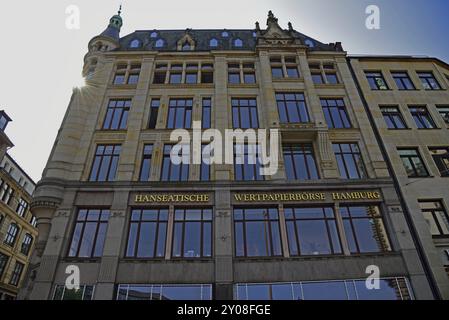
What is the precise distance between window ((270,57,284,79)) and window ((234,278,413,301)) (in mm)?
17308

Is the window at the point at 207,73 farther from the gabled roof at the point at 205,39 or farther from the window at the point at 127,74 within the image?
the window at the point at 127,74

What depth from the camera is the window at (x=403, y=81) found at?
82.0 ft

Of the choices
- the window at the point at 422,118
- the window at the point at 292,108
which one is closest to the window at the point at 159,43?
the window at the point at 292,108

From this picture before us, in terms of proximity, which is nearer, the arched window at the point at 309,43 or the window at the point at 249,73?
the window at the point at 249,73

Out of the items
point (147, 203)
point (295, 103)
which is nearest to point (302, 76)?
point (295, 103)

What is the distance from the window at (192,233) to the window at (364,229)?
9.10 metres

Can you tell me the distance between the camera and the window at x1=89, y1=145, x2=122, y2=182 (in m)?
19.9

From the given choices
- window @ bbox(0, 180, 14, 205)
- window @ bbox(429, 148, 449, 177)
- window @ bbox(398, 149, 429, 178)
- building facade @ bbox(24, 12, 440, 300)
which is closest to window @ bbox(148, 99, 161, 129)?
building facade @ bbox(24, 12, 440, 300)

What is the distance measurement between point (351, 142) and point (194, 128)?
41.1 feet

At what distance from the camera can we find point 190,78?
2542cm

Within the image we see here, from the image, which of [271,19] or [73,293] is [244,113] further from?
[73,293]

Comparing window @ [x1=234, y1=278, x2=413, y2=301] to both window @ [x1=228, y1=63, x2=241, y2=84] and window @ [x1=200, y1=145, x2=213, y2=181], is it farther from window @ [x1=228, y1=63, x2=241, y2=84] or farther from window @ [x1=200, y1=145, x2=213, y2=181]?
window @ [x1=228, y1=63, x2=241, y2=84]
